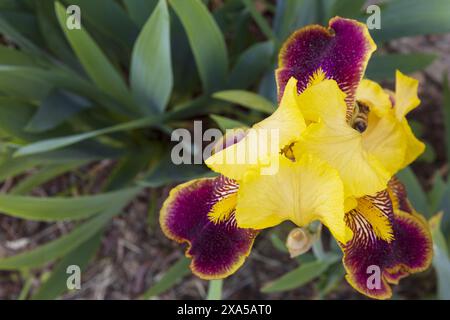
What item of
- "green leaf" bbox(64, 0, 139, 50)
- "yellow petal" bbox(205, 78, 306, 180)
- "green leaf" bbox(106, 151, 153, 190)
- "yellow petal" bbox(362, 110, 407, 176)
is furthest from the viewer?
"green leaf" bbox(106, 151, 153, 190)

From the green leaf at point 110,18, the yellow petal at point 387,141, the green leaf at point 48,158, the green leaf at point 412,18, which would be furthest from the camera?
the green leaf at point 48,158

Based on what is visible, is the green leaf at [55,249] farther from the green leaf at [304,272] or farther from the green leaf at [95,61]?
the green leaf at [304,272]

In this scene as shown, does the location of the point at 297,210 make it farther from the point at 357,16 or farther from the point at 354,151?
the point at 357,16

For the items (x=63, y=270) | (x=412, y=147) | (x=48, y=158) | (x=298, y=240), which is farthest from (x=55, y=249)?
(x=412, y=147)

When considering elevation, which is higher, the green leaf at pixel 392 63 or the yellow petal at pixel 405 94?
the green leaf at pixel 392 63

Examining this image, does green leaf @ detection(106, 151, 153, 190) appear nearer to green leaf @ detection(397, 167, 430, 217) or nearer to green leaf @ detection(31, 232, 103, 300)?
green leaf @ detection(31, 232, 103, 300)

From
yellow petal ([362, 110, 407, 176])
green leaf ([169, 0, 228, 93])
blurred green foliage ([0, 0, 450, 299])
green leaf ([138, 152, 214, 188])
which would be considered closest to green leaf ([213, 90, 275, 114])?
blurred green foliage ([0, 0, 450, 299])

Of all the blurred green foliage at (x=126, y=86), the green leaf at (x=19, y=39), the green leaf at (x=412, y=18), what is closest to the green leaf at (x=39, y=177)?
the blurred green foliage at (x=126, y=86)
